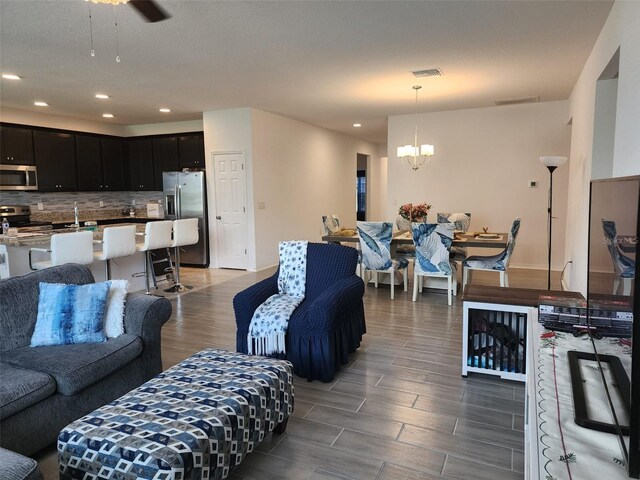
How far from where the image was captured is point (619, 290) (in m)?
1.28

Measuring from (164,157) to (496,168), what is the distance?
6179 millimetres

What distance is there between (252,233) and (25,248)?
11.2 feet

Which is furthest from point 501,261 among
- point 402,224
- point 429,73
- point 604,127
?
point 402,224

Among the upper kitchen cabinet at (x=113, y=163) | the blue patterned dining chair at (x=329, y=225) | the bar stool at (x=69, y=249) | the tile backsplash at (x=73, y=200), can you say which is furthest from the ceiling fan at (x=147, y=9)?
the upper kitchen cabinet at (x=113, y=163)

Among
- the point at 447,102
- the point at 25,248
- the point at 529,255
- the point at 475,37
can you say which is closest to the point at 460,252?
the point at 529,255

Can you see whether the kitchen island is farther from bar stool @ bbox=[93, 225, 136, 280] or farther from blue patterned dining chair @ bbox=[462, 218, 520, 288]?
blue patterned dining chair @ bbox=[462, 218, 520, 288]

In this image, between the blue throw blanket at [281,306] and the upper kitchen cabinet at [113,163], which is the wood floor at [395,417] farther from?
the upper kitchen cabinet at [113,163]

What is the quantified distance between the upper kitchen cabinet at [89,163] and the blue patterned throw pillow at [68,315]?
594 cm

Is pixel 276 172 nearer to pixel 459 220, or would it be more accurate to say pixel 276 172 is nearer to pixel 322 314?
pixel 459 220

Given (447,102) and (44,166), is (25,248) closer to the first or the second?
(44,166)

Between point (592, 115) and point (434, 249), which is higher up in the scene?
point (592, 115)

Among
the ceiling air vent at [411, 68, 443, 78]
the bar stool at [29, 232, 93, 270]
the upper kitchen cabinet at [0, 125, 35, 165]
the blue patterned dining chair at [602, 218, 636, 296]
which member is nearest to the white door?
the upper kitchen cabinet at [0, 125, 35, 165]

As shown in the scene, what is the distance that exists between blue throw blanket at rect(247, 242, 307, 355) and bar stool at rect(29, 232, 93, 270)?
217 centimetres

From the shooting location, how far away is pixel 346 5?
304cm
